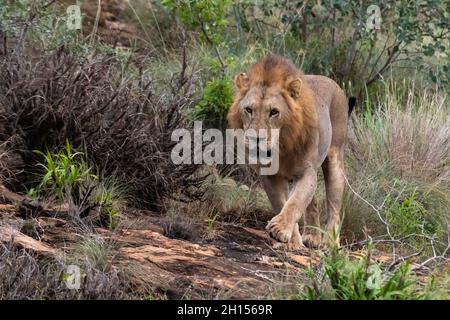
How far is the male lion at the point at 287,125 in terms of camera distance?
8359mm

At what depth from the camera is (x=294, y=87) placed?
8.57 meters

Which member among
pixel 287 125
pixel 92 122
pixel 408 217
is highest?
pixel 287 125

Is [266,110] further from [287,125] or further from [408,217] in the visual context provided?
[408,217]

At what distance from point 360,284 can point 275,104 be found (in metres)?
2.50

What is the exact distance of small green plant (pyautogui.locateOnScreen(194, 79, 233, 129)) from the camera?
1112 centimetres

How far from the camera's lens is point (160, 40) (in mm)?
13625

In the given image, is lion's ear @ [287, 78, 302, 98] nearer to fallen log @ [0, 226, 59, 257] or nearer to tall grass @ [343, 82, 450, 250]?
tall grass @ [343, 82, 450, 250]

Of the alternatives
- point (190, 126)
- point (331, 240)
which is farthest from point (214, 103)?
point (331, 240)

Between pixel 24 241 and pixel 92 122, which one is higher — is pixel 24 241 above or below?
below

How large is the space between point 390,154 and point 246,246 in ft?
9.37

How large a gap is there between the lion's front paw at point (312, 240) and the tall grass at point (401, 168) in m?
0.52

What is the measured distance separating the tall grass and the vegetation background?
0.05 feet
